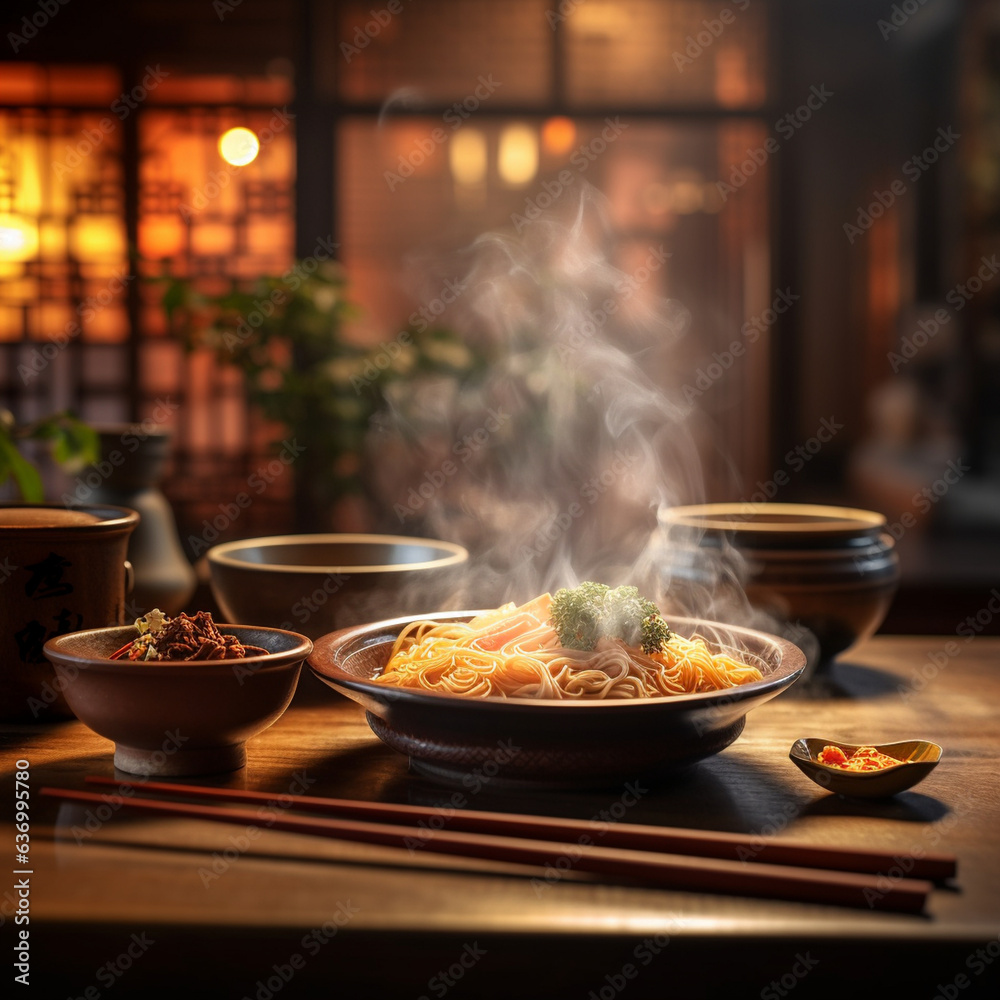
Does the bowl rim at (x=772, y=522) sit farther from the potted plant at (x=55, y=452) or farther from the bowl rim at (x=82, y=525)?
the potted plant at (x=55, y=452)

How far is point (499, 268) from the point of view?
545 centimetres

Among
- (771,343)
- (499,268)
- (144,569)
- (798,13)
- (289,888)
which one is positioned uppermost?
(798,13)

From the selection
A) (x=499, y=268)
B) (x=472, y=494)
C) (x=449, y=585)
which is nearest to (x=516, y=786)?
(x=449, y=585)

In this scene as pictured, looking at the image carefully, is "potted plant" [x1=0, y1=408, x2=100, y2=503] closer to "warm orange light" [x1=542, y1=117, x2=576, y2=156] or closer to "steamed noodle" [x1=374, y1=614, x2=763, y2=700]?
"steamed noodle" [x1=374, y1=614, x2=763, y2=700]

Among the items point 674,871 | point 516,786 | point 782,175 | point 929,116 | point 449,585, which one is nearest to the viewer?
point 674,871

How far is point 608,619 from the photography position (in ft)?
4.43

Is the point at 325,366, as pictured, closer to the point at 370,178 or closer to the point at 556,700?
the point at 370,178

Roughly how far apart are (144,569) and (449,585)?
0.56m

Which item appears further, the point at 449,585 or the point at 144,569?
the point at 144,569

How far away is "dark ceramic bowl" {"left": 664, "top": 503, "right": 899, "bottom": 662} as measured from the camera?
167cm

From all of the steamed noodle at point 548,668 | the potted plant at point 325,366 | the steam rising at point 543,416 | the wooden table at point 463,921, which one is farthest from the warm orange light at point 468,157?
the wooden table at point 463,921

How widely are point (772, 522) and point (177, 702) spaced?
119 centimetres

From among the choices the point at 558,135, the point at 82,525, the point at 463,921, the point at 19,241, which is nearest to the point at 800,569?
the point at 463,921

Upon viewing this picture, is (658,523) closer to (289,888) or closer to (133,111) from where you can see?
(289,888)
